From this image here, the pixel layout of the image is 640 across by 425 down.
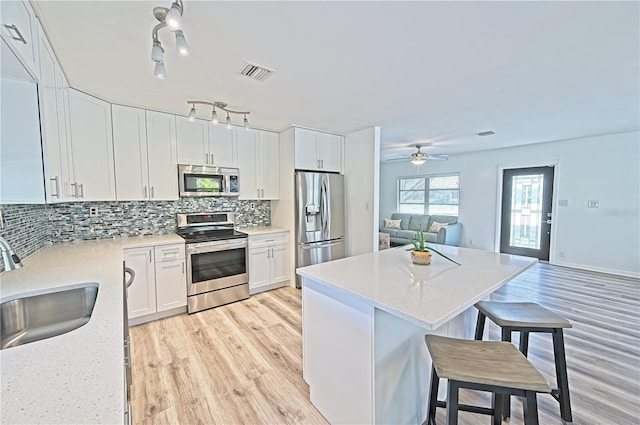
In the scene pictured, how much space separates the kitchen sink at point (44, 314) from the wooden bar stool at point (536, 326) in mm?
2357

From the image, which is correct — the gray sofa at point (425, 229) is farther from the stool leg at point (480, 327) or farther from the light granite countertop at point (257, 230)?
the stool leg at point (480, 327)

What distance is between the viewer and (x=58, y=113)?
209 centimetres

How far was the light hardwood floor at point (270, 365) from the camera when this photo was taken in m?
1.75

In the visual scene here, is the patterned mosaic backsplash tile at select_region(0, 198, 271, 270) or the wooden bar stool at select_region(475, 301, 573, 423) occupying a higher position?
the patterned mosaic backsplash tile at select_region(0, 198, 271, 270)

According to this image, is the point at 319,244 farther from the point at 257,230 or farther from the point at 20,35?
the point at 20,35

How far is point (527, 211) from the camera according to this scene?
5625 millimetres

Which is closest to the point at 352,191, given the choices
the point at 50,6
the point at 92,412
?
the point at 50,6

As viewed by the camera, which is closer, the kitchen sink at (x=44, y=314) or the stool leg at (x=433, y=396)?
the kitchen sink at (x=44, y=314)

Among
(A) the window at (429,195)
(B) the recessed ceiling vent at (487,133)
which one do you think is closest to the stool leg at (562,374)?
(B) the recessed ceiling vent at (487,133)

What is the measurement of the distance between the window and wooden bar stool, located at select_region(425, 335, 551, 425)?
601 cm

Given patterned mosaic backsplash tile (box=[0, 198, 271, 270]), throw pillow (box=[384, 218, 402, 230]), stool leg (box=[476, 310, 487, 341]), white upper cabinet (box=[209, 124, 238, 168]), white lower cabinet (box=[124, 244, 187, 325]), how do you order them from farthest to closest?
1. throw pillow (box=[384, 218, 402, 230])
2. white upper cabinet (box=[209, 124, 238, 168])
3. white lower cabinet (box=[124, 244, 187, 325])
4. patterned mosaic backsplash tile (box=[0, 198, 271, 270])
5. stool leg (box=[476, 310, 487, 341])

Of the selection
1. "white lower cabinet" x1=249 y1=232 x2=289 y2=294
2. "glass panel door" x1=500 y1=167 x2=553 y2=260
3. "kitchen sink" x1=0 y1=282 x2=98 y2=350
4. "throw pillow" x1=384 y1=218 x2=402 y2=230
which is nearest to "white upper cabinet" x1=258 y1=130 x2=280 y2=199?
"white lower cabinet" x1=249 y1=232 x2=289 y2=294

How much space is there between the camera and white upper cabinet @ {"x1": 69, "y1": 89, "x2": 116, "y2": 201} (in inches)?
99.6

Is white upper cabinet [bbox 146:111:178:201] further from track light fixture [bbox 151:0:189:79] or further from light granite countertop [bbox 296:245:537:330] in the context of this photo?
light granite countertop [bbox 296:245:537:330]
